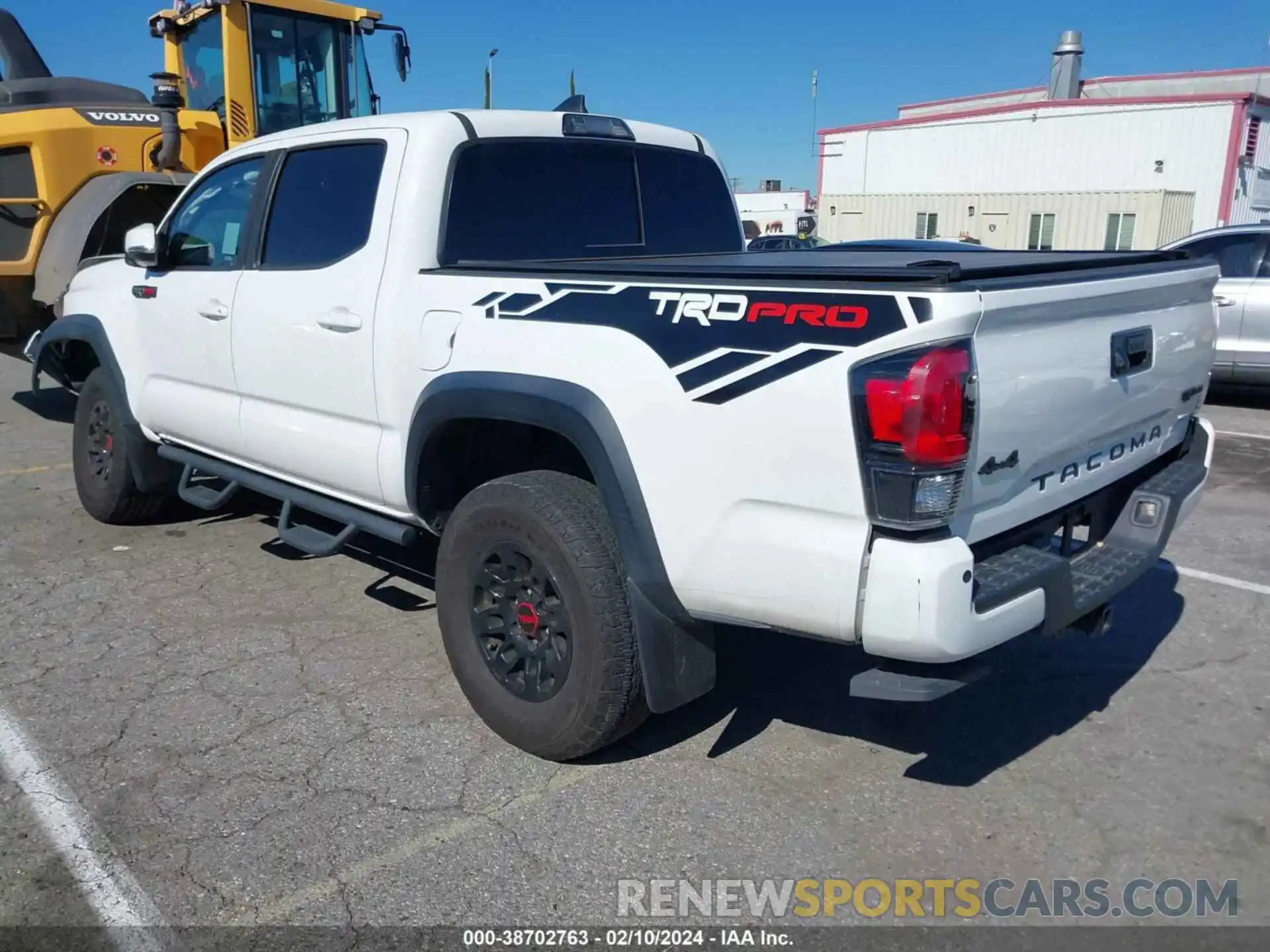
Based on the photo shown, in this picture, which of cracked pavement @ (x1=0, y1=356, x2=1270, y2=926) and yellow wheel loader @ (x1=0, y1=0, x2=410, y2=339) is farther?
yellow wheel loader @ (x1=0, y1=0, x2=410, y2=339)

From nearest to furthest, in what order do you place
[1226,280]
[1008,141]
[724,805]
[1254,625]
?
[724,805] < [1254,625] < [1226,280] < [1008,141]

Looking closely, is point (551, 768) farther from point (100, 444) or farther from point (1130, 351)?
point (100, 444)

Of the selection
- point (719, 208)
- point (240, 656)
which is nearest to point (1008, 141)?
point (719, 208)

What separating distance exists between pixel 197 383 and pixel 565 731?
8.98 feet

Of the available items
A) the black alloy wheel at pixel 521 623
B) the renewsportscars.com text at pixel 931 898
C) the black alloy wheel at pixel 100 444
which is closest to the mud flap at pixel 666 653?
the black alloy wheel at pixel 521 623

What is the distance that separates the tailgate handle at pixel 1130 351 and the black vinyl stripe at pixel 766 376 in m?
1.09

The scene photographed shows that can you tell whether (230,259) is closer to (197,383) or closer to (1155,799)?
(197,383)

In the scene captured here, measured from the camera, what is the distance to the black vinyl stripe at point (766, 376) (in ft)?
8.41

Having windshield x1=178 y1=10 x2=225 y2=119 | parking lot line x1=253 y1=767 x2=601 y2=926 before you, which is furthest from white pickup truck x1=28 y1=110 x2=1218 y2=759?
windshield x1=178 y1=10 x2=225 y2=119

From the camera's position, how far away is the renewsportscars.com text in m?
2.73

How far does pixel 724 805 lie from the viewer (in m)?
3.20

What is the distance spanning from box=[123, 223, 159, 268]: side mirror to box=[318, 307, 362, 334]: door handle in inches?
59.9

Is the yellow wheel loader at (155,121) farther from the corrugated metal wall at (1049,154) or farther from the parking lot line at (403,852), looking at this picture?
the corrugated metal wall at (1049,154)

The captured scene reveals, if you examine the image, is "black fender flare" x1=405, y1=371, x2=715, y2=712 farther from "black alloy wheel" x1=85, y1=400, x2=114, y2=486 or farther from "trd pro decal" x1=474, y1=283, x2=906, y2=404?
"black alloy wheel" x1=85, y1=400, x2=114, y2=486
